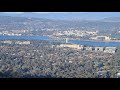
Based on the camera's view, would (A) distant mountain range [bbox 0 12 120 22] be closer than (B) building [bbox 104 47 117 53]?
Yes

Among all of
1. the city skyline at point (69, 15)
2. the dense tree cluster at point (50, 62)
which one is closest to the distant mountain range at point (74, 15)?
the city skyline at point (69, 15)

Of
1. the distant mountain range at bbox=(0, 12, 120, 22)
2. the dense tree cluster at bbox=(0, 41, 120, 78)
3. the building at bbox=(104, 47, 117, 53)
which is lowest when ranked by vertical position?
the dense tree cluster at bbox=(0, 41, 120, 78)

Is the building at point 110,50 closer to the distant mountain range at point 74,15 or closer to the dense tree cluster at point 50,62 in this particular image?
the dense tree cluster at point 50,62

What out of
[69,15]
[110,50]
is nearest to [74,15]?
[69,15]

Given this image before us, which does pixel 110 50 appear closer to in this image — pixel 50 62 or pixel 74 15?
pixel 74 15

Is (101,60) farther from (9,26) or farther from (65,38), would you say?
(9,26)

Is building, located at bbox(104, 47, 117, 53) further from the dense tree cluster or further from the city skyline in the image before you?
the city skyline

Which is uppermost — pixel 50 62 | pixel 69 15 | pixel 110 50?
pixel 69 15

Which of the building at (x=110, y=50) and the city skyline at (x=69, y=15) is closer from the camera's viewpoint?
the city skyline at (x=69, y=15)

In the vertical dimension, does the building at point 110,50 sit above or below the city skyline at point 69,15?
below

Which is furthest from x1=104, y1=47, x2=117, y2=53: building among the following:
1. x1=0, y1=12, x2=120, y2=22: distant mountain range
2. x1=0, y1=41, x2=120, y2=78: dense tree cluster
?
x1=0, y1=12, x2=120, y2=22: distant mountain range

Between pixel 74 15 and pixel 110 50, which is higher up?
pixel 74 15
